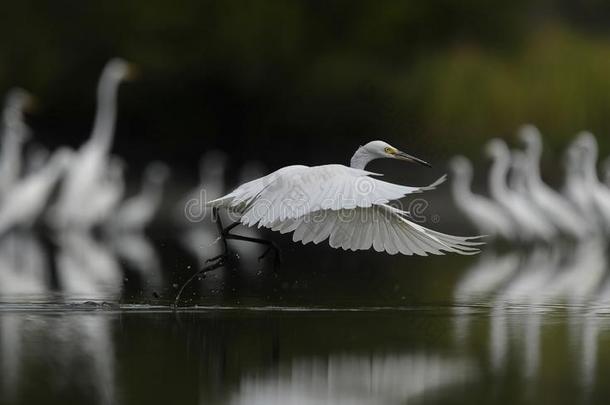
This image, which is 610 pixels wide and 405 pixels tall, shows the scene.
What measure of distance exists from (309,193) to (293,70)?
18716mm

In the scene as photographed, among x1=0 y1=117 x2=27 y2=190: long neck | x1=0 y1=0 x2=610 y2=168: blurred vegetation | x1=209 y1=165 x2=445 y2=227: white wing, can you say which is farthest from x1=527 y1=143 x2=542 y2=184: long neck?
x1=209 y1=165 x2=445 y2=227: white wing

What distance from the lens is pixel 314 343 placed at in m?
6.88

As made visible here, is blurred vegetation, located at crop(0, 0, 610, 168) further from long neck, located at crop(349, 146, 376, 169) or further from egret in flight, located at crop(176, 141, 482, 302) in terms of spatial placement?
egret in flight, located at crop(176, 141, 482, 302)

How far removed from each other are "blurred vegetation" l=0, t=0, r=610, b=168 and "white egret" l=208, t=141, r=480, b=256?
17.1 meters

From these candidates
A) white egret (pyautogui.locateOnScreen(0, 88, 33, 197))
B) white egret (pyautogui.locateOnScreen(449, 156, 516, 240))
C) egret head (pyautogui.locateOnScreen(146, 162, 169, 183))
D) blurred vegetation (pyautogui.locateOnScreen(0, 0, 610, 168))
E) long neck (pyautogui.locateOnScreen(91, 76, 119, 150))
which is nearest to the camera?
white egret (pyautogui.locateOnScreen(449, 156, 516, 240))

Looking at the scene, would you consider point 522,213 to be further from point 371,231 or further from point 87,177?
point 371,231

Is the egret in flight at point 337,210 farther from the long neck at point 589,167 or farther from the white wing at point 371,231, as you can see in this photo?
the long neck at point 589,167

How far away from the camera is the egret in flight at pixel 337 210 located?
732 cm

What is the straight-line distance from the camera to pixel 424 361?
6312mm

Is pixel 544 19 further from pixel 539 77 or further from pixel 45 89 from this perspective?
pixel 45 89

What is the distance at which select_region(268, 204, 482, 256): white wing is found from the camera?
7.73 metres

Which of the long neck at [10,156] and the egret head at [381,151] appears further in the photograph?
the long neck at [10,156]

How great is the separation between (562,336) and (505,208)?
10.7 m

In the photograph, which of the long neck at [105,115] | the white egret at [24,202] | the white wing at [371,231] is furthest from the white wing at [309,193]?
the long neck at [105,115]
